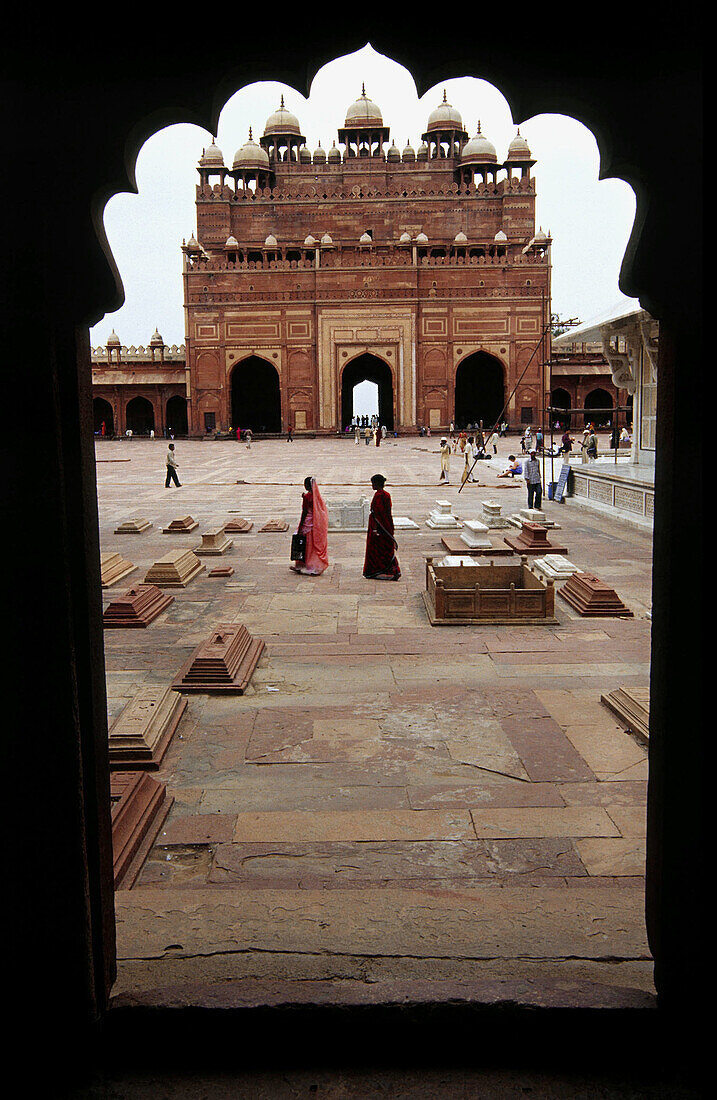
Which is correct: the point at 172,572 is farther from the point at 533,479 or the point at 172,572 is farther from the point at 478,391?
the point at 478,391

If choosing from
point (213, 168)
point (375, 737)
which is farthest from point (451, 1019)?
point (213, 168)

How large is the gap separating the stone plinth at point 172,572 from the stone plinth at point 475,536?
3.47 metres

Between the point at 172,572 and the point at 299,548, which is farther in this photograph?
the point at 299,548

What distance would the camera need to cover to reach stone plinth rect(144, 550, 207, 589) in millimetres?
8867

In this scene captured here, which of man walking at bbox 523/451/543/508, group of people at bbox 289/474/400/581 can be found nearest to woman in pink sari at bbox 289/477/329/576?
group of people at bbox 289/474/400/581

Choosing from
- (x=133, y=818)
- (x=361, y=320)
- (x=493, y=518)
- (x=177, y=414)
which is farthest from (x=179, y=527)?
(x=177, y=414)

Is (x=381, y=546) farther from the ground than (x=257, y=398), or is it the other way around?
(x=257, y=398)

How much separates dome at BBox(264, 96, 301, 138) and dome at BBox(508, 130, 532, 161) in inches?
455

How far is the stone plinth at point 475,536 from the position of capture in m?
10.6

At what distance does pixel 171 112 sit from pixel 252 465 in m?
23.0

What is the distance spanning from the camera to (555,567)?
29.7 ft

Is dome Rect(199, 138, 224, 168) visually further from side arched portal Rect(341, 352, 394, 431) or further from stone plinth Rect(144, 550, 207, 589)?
stone plinth Rect(144, 550, 207, 589)

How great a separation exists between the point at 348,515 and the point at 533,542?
3548 millimetres

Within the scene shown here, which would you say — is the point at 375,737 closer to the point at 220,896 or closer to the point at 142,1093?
the point at 220,896
